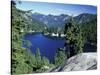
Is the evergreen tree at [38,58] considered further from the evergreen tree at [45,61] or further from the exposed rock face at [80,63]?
the exposed rock face at [80,63]

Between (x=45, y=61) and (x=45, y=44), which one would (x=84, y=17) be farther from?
(x=45, y=61)

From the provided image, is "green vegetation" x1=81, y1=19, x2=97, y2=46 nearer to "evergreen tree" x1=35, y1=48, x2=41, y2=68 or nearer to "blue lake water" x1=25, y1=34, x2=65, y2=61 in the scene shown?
"blue lake water" x1=25, y1=34, x2=65, y2=61

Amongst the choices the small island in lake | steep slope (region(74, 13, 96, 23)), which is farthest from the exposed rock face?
steep slope (region(74, 13, 96, 23))

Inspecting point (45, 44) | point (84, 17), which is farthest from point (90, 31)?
point (45, 44)

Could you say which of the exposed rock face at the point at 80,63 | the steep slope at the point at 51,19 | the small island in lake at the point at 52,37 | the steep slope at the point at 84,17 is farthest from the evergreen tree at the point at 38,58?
the steep slope at the point at 84,17

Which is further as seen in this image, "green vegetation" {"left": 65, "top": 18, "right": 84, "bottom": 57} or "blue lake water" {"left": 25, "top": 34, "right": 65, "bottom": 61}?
"green vegetation" {"left": 65, "top": 18, "right": 84, "bottom": 57}

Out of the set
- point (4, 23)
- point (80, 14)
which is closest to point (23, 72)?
point (4, 23)

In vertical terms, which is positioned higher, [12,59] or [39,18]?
[39,18]

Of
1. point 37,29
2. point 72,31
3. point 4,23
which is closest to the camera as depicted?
point 4,23

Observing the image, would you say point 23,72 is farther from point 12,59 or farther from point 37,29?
point 37,29
